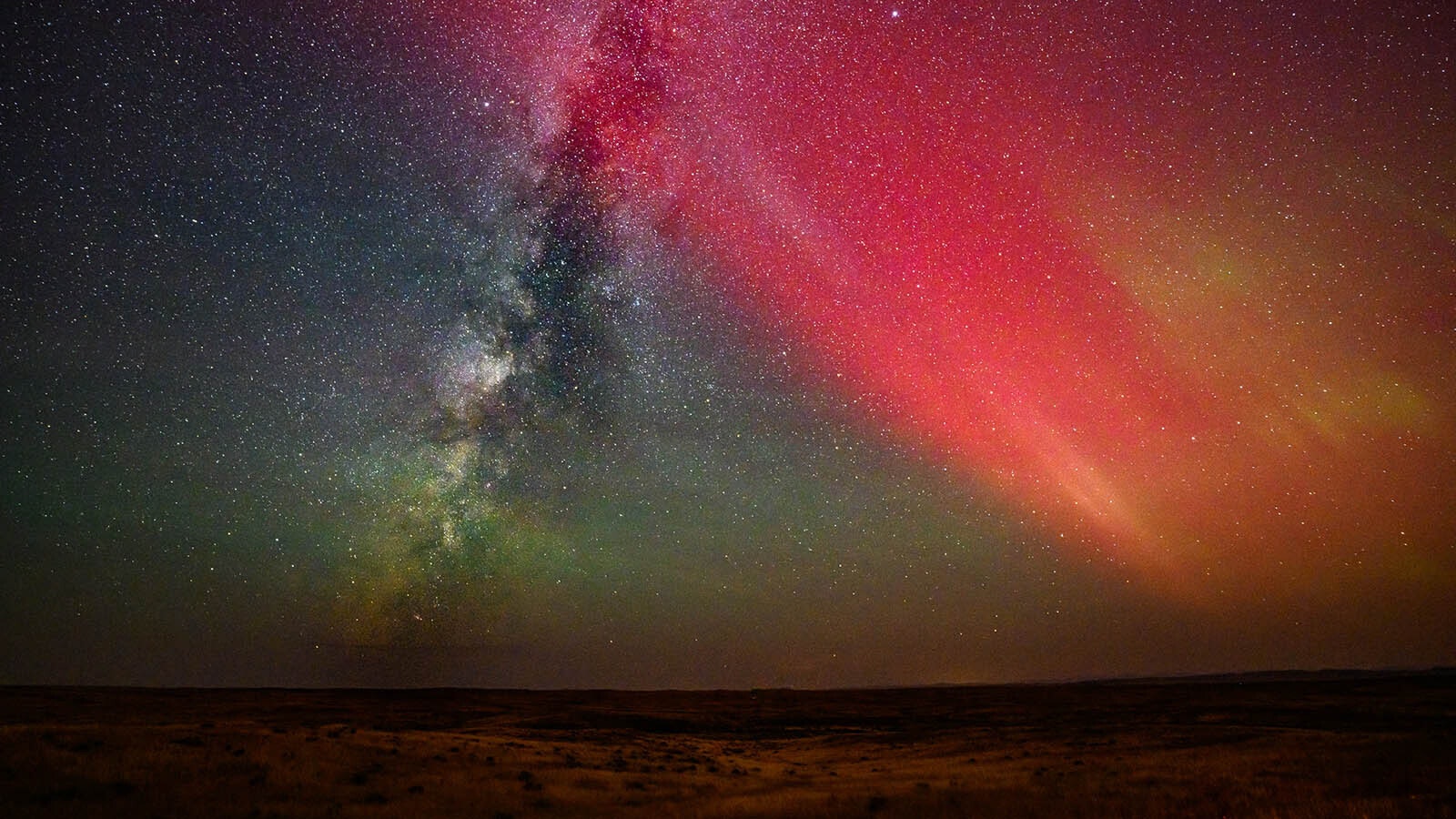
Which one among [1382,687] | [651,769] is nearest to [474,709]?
[651,769]

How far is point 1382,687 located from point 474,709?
3910 inches

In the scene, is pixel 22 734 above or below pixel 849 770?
above

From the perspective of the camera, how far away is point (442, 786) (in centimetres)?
2423

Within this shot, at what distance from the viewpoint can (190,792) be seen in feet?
67.5

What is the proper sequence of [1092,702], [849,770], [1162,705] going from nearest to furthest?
[849,770] < [1162,705] < [1092,702]

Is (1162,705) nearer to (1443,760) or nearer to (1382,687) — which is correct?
(1382,687)

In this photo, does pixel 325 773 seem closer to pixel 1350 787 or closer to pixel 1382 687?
pixel 1350 787

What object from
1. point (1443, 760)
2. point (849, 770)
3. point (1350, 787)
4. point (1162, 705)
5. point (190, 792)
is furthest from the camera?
point (1162, 705)

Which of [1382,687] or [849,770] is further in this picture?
[1382,687]

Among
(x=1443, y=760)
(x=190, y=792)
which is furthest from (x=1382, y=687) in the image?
(x=190, y=792)

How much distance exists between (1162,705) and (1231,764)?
6219 centimetres

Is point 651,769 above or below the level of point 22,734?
below

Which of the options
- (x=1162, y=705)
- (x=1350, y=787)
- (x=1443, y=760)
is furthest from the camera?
(x=1162, y=705)

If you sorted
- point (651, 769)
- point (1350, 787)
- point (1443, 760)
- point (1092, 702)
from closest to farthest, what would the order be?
point (1350, 787)
point (1443, 760)
point (651, 769)
point (1092, 702)
